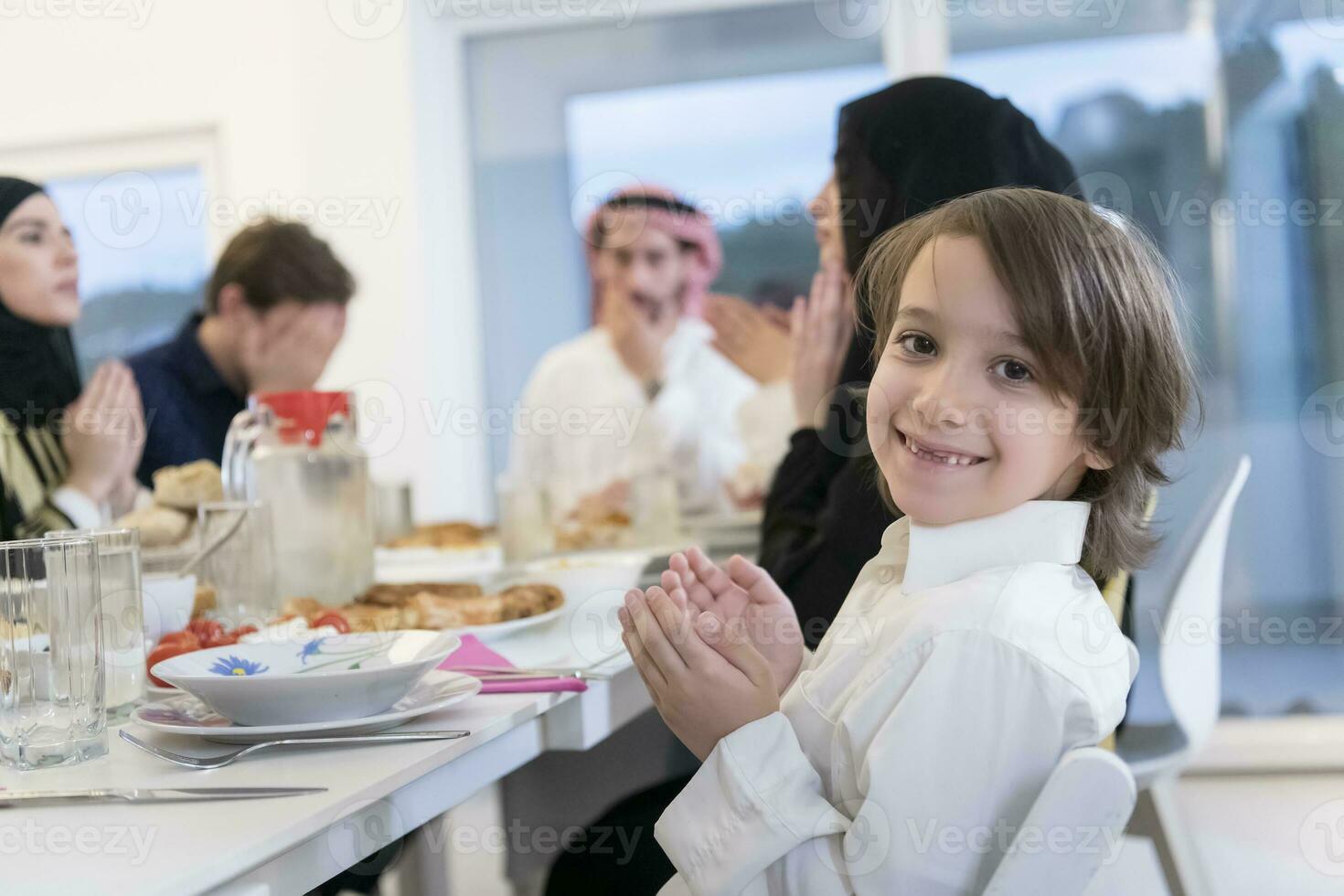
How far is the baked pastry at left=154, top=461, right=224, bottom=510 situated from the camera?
3.96 feet

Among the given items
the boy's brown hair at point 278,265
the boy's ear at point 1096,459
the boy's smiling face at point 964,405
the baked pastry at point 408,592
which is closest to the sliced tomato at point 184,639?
the baked pastry at point 408,592

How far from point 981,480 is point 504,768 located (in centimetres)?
35

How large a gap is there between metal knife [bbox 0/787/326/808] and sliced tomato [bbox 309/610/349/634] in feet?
1.11

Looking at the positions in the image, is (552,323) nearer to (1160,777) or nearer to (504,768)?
(1160,777)

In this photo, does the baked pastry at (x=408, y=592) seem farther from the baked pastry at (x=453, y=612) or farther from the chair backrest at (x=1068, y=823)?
the chair backrest at (x=1068, y=823)

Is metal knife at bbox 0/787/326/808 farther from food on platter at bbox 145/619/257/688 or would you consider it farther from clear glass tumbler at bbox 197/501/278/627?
clear glass tumbler at bbox 197/501/278/627

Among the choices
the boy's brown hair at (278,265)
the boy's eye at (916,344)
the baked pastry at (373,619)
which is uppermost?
the boy's brown hair at (278,265)

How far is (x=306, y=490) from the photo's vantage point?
3.88 ft

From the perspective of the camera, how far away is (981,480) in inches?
29.4

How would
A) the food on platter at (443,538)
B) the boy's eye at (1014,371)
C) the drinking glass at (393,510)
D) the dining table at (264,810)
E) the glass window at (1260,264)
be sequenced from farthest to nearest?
the glass window at (1260,264)
the drinking glass at (393,510)
the food on platter at (443,538)
the boy's eye at (1014,371)
the dining table at (264,810)

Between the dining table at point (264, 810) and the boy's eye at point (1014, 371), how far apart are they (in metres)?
0.37

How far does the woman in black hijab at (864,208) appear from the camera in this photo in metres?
1.12

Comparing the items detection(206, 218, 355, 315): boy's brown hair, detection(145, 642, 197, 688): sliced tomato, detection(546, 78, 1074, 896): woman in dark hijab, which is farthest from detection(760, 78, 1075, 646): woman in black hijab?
detection(206, 218, 355, 315): boy's brown hair

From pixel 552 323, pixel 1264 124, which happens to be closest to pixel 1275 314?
pixel 1264 124
